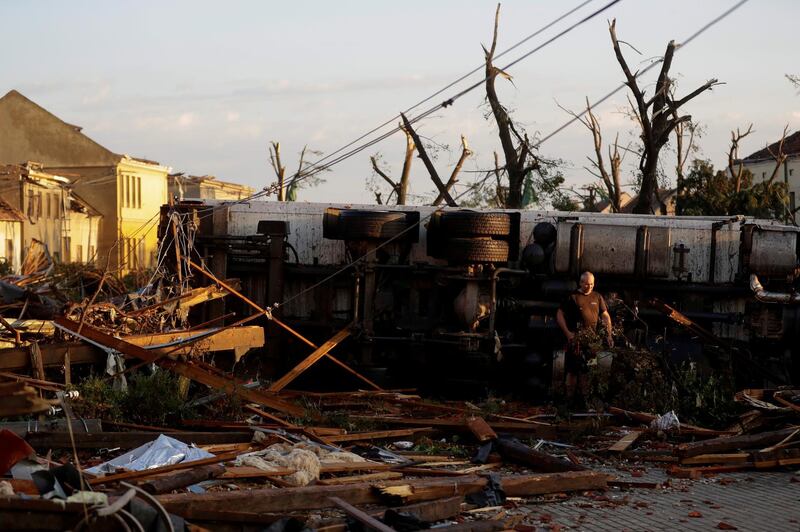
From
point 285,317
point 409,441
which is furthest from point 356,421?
point 285,317

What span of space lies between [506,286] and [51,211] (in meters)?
45.8

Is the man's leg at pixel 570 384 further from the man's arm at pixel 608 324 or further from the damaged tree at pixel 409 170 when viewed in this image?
the damaged tree at pixel 409 170

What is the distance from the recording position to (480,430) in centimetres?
1194

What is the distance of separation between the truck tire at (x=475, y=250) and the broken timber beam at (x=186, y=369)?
4756mm

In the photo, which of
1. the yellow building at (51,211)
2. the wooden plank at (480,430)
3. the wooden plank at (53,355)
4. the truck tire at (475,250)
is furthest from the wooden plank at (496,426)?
the yellow building at (51,211)

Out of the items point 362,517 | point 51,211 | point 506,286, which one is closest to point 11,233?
point 51,211

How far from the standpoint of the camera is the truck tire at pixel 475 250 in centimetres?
1684

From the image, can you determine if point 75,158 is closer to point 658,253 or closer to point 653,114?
point 653,114

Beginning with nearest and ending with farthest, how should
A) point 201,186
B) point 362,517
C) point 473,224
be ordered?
point 362,517, point 473,224, point 201,186

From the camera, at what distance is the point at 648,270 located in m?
17.3

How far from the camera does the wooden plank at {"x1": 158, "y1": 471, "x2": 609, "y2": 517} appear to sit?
7785 millimetres

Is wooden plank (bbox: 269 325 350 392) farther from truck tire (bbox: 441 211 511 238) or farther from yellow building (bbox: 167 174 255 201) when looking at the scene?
yellow building (bbox: 167 174 255 201)

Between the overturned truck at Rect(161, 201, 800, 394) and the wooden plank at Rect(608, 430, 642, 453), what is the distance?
3.60m

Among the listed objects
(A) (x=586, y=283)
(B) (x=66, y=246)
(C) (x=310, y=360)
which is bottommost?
(C) (x=310, y=360)
